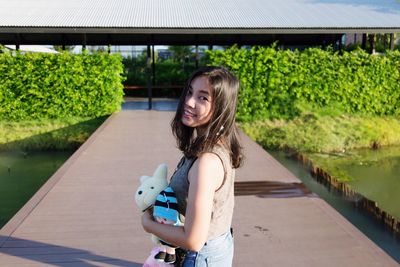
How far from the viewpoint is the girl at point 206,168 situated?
4.53 feet

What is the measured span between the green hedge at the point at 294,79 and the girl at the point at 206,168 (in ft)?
33.7

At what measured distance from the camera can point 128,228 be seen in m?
4.00

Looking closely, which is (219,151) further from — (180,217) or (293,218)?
(293,218)

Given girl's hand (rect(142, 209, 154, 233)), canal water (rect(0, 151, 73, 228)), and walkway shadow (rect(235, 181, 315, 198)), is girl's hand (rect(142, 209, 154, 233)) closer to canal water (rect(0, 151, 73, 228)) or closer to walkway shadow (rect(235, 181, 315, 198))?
walkway shadow (rect(235, 181, 315, 198))

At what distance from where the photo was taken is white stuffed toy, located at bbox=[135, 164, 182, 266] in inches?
60.6

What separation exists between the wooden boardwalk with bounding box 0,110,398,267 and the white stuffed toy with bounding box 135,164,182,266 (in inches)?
66.0

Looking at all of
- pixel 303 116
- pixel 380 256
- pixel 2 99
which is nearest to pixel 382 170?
pixel 303 116

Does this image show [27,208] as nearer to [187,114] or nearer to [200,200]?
[187,114]

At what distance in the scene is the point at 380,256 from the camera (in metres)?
3.36

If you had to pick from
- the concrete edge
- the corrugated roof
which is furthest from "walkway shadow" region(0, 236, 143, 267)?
the corrugated roof

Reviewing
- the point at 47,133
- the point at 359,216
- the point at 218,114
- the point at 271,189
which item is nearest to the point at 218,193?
the point at 218,114

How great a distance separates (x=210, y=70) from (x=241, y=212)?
3142mm

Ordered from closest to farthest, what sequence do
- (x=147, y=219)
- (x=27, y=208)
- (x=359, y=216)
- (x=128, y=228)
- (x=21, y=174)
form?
(x=147, y=219)
(x=128, y=228)
(x=27, y=208)
(x=359, y=216)
(x=21, y=174)

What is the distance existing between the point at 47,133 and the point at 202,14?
6842 millimetres
